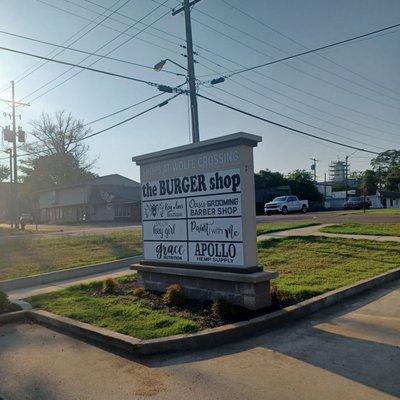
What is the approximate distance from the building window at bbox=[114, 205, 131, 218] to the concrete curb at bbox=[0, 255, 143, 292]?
43.7 meters

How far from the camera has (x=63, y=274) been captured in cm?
1306

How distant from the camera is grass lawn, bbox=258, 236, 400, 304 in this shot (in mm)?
8656

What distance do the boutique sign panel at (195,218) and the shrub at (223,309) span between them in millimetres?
814

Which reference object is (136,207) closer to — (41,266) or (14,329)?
(41,266)

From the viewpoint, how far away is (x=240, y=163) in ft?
25.7

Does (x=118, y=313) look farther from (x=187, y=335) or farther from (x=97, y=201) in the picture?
(x=97, y=201)

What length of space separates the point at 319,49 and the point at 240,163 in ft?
34.2

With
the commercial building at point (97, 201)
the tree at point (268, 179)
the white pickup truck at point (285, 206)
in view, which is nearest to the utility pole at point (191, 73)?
the white pickup truck at point (285, 206)

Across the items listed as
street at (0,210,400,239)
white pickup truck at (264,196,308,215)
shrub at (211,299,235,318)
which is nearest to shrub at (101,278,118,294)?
shrub at (211,299,235,318)

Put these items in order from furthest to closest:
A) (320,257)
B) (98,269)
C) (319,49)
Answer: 1. (319,49)
2. (98,269)
3. (320,257)

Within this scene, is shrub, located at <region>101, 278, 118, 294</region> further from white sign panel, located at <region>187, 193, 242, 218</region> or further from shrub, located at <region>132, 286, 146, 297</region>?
white sign panel, located at <region>187, 193, 242, 218</region>

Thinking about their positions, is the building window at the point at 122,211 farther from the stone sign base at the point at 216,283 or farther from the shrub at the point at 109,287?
the stone sign base at the point at 216,283

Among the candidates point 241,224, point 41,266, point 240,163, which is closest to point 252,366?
point 241,224

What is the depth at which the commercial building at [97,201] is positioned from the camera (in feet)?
194
